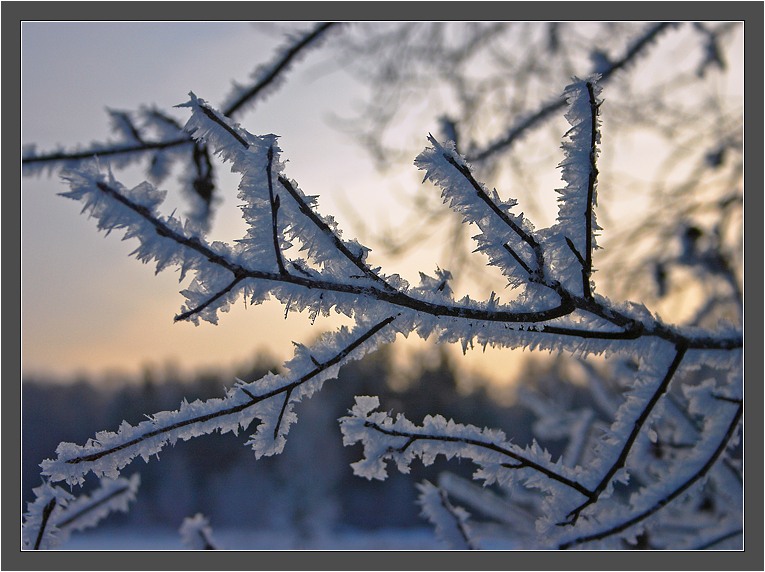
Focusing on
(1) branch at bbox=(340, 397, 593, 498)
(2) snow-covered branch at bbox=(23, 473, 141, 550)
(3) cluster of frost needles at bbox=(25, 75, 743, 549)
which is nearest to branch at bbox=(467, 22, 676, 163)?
(3) cluster of frost needles at bbox=(25, 75, 743, 549)

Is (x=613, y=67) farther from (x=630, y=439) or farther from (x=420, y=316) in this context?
(x=420, y=316)

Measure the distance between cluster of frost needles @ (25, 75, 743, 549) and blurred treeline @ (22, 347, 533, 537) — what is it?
22.6m

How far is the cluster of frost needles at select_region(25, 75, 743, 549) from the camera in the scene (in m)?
0.75

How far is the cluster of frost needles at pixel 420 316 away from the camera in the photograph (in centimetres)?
75

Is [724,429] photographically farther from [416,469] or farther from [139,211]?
[416,469]

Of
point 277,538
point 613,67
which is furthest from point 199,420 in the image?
point 277,538

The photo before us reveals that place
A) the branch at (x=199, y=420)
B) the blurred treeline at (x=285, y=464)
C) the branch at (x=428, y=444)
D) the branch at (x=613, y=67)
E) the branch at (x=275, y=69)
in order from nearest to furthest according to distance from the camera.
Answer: the branch at (x=199, y=420)
the branch at (x=428, y=444)
the branch at (x=275, y=69)
the branch at (x=613, y=67)
the blurred treeline at (x=285, y=464)

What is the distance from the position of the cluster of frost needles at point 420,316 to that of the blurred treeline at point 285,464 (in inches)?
888

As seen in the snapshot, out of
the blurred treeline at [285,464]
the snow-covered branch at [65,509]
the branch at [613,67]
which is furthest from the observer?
the blurred treeline at [285,464]

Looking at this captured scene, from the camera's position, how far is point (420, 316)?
857mm

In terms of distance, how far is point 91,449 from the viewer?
87 cm

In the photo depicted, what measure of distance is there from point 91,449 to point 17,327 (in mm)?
1057

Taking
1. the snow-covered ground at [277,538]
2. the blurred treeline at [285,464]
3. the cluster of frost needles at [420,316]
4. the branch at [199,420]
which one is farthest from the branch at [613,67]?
the snow-covered ground at [277,538]

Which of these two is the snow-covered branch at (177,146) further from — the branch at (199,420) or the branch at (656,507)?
the branch at (656,507)
